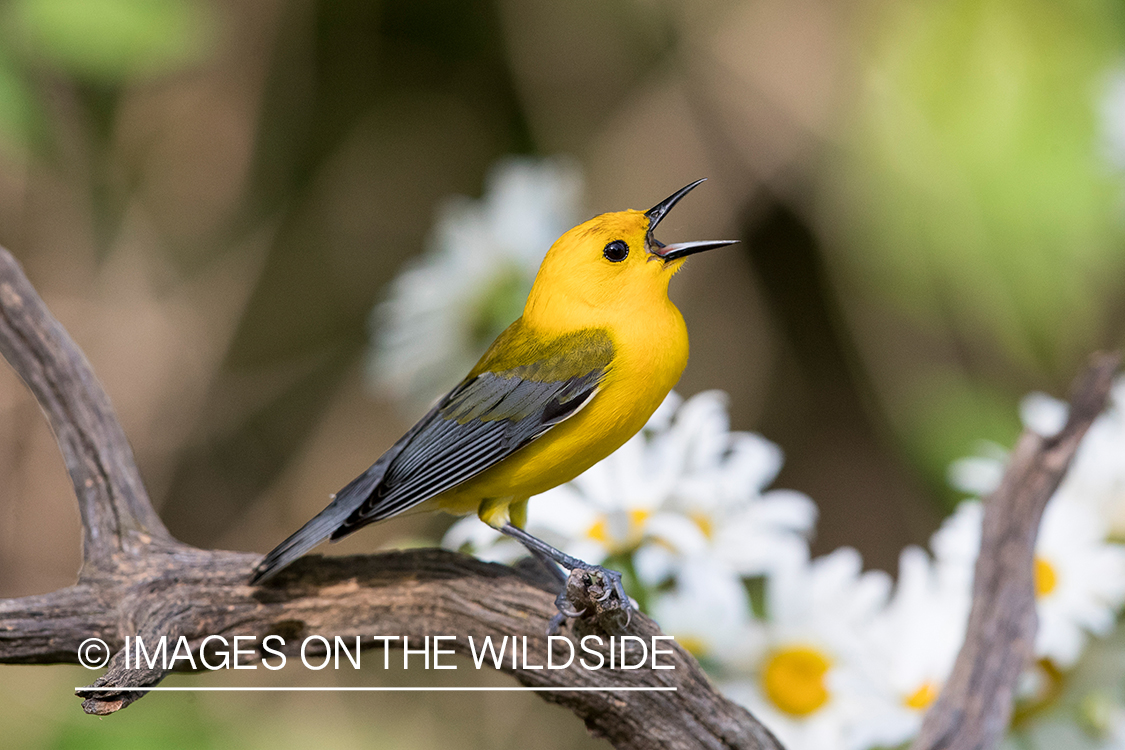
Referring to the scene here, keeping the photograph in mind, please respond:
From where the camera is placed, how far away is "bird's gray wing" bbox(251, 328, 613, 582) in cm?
119

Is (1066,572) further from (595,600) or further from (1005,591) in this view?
(595,600)

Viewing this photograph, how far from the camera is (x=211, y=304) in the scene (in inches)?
110

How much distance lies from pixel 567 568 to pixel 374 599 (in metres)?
0.29

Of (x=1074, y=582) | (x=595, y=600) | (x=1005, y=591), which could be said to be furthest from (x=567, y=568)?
(x=1074, y=582)

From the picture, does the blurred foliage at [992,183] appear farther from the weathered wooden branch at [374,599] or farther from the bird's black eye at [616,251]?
the bird's black eye at [616,251]

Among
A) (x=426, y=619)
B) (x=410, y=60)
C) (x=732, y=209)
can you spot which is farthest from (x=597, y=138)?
(x=426, y=619)

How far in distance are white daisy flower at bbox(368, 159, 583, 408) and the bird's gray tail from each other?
0.67 metres

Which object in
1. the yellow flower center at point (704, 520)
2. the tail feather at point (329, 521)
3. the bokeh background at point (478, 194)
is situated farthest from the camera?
the bokeh background at point (478, 194)

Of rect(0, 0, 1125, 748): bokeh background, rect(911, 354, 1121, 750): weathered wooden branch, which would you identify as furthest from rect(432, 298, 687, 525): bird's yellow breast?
rect(0, 0, 1125, 748): bokeh background

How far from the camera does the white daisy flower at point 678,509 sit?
131cm

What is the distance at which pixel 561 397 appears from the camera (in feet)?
3.91

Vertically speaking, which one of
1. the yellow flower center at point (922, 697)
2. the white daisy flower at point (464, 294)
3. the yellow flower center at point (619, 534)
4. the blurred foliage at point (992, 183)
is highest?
the blurred foliage at point (992, 183)

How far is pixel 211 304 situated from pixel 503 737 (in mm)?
1378

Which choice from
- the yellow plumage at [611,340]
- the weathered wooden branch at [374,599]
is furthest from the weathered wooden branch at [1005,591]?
the yellow plumage at [611,340]
